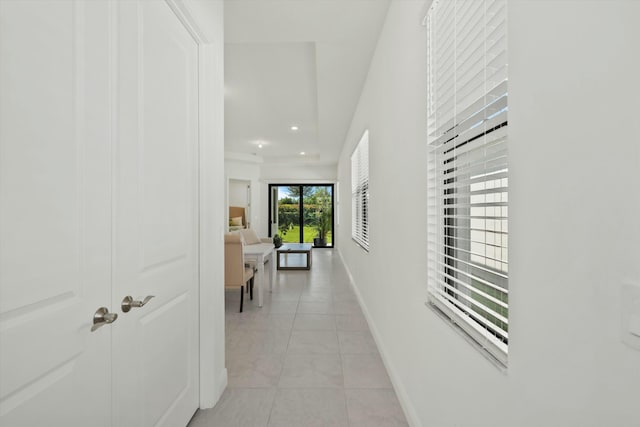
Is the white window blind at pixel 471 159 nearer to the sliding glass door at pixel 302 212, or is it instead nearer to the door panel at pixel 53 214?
the door panel at pixel 53 214

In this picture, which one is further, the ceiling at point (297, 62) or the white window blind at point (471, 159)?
the ceiling at point (297, 62)

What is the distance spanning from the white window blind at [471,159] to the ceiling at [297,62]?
1.14 meters

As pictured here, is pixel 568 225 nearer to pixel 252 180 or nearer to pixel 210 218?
pixel 210 218

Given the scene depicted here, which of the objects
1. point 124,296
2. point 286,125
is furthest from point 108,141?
point 286,125

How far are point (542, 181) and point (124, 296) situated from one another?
4.50 ft

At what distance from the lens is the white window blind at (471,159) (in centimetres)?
89

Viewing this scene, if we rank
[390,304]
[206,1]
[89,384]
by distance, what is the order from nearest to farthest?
[89,384] → [206,1] → [390,304]

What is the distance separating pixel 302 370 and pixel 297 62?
306cm

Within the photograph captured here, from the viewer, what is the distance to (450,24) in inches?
47.4

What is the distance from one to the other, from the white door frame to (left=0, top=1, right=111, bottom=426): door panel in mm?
728

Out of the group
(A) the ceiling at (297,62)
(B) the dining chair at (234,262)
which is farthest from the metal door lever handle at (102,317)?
(B) the dining chair at (234,262)

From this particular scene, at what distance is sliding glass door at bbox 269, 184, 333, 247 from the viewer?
31.7ft

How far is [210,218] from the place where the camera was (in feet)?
5.86

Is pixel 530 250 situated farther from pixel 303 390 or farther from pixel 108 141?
pixel 303 390
